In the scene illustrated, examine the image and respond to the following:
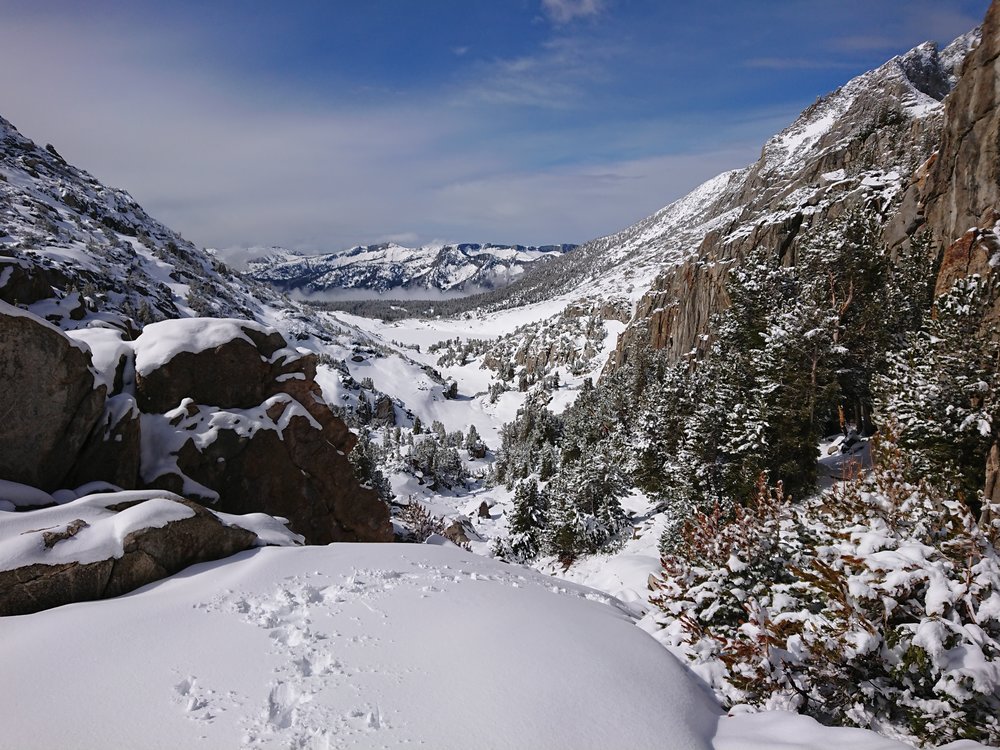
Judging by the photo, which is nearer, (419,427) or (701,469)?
(701,469)

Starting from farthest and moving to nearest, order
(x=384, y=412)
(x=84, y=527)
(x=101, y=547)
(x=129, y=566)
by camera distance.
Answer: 1. (x=384, y=412)
2. (x=84, y=527)
3. (x=129, y=566)
4. (x=101, y=547)

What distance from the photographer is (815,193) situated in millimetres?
71812

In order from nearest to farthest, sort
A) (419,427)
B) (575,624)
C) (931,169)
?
1. (575,624)
2. (931,169)
3. (419,427)

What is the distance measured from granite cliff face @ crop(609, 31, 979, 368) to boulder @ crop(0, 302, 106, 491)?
1794 inches

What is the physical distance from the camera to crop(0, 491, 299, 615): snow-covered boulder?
8.16 m

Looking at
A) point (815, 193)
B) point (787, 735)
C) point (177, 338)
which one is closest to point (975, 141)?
point (787, 735)

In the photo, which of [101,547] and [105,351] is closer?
[101,547]

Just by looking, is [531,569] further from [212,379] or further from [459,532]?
[459,532]

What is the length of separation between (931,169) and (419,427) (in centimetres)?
13779

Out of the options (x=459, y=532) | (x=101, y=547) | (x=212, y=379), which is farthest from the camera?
(x=459, y=532)

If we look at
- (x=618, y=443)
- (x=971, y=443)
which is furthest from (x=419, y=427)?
(x=971, y=443)

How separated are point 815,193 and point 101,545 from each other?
88.6m

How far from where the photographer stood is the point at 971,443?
53.4ft

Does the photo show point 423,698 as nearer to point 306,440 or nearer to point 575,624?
point 575,624
